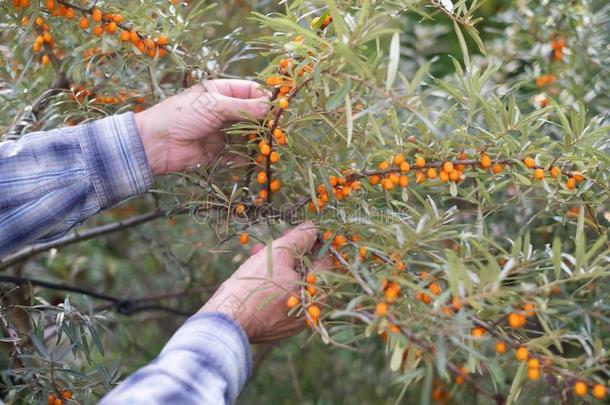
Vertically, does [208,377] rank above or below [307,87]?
below

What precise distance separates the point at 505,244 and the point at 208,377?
108cm

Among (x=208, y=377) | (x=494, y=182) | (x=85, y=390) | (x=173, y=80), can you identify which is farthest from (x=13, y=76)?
(x=494, y=182)

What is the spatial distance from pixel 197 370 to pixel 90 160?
1.80 feet

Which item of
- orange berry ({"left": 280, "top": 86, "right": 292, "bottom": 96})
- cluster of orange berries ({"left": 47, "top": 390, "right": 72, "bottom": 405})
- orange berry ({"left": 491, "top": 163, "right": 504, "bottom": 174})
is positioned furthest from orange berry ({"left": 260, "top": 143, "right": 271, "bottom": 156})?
cluster of orange berries ({"left": 47, "top": 390, "right": 72, "bottom": 405})

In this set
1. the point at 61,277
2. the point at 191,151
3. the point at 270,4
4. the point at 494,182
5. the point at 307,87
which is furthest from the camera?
the point at 61,277

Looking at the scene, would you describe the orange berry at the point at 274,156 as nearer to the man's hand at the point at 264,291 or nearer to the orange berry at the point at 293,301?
the man's hand at the point at 264,291

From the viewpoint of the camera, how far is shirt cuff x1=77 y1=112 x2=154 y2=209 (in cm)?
141

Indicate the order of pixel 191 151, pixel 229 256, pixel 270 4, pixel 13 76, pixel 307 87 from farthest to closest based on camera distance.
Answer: pixel 270 4
pixel 229 256
pixel 13 76
pixel 191 151
pixel 307 87

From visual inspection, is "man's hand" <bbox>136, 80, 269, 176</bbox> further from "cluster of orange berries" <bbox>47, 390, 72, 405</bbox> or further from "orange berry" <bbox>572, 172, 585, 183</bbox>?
"orange berry" <bbox>572, 172, 585, 183</bbox>

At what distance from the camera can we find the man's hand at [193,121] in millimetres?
1368

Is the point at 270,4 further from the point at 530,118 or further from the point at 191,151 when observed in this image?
the point at 530,118

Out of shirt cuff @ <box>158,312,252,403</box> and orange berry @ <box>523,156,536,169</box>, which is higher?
orange berry @ <box>523,156,536,169</box>

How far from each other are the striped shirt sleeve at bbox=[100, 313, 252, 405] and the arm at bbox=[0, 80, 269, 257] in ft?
1.29

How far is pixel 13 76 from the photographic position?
1.82m
